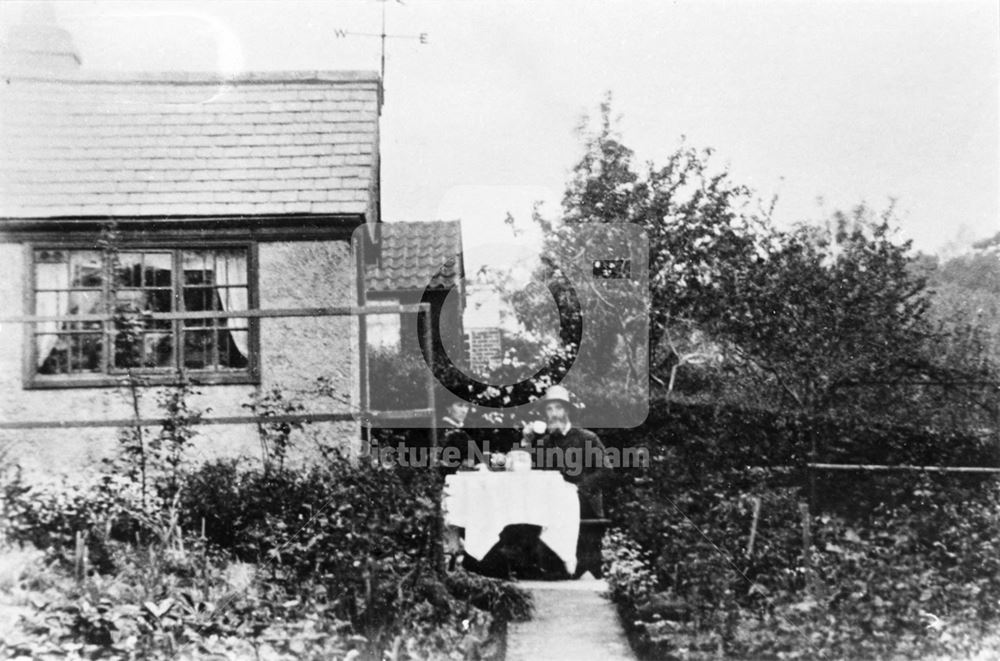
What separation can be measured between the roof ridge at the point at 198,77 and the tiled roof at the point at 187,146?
0.02 meters

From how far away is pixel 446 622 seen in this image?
4977mm

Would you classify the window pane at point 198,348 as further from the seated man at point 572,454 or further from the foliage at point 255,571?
the seated man at point 572,454

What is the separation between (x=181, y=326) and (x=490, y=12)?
431 cm

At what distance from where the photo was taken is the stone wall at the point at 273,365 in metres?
7.69

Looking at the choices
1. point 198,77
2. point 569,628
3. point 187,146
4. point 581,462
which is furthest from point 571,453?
point 198,77

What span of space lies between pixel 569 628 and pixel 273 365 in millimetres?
4090

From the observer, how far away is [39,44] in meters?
9.59

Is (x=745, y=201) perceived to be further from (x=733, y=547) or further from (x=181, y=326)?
(x=181, y=326)

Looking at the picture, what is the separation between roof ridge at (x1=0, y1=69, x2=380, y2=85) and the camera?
8.61 m

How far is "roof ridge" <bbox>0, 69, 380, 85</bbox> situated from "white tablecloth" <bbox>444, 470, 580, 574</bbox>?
485 cm

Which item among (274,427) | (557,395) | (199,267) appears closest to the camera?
(274,427)

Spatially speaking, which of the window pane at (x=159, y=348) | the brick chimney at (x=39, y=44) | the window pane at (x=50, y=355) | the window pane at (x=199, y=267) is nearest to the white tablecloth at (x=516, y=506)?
the window pane at (x=159, y=348)

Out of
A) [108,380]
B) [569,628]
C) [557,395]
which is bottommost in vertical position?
[569,628]

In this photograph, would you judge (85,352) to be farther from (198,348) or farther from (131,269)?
(198,348)
